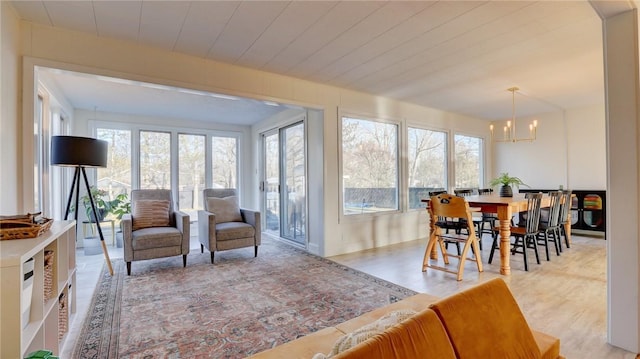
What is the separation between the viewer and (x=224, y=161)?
6.38 metres

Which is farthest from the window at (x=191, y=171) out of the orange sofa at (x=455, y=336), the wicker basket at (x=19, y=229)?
the orange sofa at (x=455, y=336)

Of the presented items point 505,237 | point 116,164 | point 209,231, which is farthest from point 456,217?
point 116,164

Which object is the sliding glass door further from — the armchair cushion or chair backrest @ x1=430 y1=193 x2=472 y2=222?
chair backrest @ x1=430 y1=193 x2=472 y2=222

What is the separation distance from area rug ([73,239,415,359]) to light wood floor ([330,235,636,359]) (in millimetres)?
423

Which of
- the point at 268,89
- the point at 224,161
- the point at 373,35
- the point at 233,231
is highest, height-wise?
the point at 373,35

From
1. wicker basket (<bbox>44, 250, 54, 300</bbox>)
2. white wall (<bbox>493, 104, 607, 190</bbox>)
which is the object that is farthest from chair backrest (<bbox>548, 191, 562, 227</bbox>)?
wicker basket (<bbox>44, 250, 54, 300</bbox>)

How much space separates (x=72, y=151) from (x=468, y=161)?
658 centimetres

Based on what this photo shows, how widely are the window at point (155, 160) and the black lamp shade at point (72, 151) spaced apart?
7.95 feet

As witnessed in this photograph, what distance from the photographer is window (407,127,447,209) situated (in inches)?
208

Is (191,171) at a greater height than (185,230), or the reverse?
(191,171)

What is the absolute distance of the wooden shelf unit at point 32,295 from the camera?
1.11 m

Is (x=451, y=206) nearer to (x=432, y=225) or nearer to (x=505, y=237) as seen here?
(x=432, y=225)

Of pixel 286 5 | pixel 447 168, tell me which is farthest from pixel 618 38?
pixel 447 168

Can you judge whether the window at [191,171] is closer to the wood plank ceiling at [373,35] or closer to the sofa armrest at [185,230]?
the sofa armrest at [185,230]
